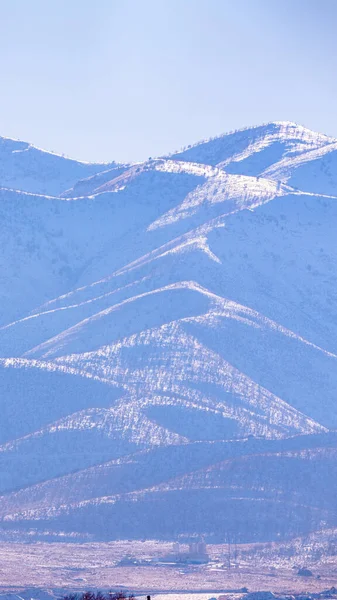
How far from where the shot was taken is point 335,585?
437 feet

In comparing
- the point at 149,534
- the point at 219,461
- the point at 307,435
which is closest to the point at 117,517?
the point at 149,534

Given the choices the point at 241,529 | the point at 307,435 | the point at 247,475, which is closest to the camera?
the point at 241,529

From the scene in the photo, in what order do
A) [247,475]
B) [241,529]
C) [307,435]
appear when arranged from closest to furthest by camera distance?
[241,529], [247,475], [307,435]

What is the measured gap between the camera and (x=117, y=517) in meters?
174

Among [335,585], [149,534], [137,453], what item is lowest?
[335,585]

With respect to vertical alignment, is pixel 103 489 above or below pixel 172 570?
above

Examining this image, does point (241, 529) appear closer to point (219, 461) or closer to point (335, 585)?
point (219, 461)

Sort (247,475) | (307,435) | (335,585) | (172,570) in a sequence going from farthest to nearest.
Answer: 1. (307,435)
2. (247,475)
3. (172,570)
4. (335,585)

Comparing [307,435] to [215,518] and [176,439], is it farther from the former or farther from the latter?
[215,518]

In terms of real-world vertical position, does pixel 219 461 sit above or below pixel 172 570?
above

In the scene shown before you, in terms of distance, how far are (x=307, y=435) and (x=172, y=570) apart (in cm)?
4914

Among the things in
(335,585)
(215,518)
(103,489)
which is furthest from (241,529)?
(335,585)

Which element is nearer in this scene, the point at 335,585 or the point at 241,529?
the point at 335,585

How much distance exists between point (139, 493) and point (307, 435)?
23.7m
